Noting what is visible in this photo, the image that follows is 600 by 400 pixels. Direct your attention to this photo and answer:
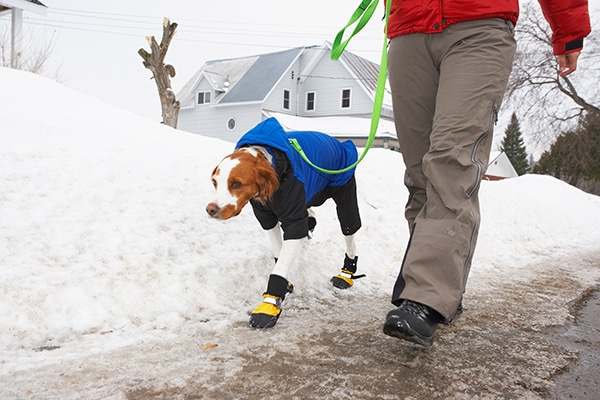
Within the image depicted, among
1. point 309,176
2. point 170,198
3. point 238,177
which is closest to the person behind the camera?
point 238,177

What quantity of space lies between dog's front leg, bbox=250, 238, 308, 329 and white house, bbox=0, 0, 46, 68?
14.4 meters

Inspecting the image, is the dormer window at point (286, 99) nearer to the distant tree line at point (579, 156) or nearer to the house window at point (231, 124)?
Answer: the house window at point (231, 124)

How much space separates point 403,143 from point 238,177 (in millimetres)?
1085

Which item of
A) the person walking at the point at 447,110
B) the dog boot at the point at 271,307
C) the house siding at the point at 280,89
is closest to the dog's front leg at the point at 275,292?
the dog boot at the point at 271,307

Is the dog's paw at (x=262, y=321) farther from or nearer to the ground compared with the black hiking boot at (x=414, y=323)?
nearer to the ground

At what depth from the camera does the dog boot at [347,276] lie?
415 cm

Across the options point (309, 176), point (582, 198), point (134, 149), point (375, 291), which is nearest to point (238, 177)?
point (309, 176)

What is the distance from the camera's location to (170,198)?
4656 mm

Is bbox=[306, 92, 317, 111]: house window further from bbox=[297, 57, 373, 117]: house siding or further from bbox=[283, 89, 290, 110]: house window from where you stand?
bbox=[283, 89, 290, 110]: house window

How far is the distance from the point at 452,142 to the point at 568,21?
42.1 inches

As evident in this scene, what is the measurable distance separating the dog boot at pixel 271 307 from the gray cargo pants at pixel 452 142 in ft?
2.97

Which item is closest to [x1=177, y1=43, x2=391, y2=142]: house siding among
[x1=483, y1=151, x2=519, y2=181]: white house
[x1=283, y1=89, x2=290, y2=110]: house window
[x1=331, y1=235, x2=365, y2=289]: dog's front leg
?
[x1=283, y1=89, x2=290, y2=110]: house window

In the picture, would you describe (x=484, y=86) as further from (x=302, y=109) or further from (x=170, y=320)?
(x=302, y=109)

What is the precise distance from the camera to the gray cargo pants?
→ 2369 mm
